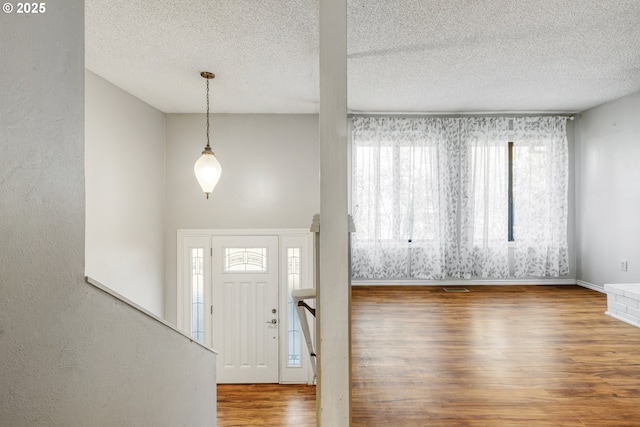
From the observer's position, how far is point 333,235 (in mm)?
1287

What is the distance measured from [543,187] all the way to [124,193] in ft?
16.3

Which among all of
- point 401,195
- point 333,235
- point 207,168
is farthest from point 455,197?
point 333,235

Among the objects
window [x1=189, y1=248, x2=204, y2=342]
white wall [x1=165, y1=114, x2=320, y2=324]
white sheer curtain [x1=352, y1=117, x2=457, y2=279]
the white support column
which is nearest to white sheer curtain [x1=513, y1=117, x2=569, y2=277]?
white sheer curtain [x1=352, y1=117, x2=457, y2=279]

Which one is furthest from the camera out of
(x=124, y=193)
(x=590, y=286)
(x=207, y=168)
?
(x=590, y=286)

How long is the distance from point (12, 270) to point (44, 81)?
20.4 inches

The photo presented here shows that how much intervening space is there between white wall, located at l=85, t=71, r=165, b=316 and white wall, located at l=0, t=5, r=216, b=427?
2267 mm

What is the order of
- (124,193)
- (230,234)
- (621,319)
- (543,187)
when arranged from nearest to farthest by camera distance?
(621,319), (124,193), (543,187), (230,234)

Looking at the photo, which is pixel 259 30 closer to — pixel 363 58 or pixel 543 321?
pixel 363 58

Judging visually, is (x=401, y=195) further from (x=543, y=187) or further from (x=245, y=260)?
(x=245, y=260)

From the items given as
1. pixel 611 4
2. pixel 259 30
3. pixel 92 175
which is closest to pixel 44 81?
pixel 259 30

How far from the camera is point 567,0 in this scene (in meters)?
2.01

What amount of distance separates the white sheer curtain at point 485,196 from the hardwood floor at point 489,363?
64 centimetres

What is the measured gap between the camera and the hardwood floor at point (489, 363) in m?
1.66

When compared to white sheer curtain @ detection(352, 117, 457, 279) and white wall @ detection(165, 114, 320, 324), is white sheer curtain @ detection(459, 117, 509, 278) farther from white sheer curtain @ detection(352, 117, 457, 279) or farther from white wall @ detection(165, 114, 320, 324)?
white wall @ detection(165, 114, 320, 324)
